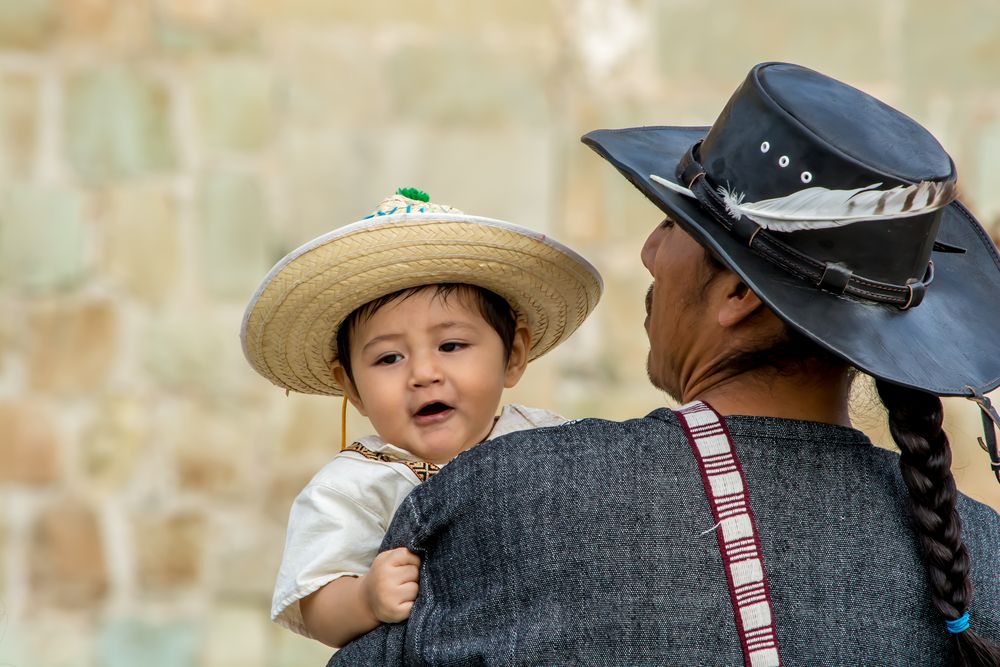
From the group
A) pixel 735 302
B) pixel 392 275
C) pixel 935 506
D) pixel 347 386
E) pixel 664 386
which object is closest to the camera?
pixel 935 506

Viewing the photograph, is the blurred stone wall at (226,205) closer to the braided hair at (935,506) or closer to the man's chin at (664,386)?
the man's chin at (664,386)

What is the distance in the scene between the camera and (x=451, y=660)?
79.4 inches

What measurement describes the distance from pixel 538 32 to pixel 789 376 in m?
3.58

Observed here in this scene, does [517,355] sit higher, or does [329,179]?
[329,179]

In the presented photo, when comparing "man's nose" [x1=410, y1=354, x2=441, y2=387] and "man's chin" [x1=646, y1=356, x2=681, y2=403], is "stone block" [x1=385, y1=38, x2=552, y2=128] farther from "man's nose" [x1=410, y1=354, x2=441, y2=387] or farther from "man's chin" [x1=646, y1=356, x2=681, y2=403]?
"man's chin" [x1=646, y1=356, x2=681, y2=403]

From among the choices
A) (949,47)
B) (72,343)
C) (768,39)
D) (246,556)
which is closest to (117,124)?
(72,343)

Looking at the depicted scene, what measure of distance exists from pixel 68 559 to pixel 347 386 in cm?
322

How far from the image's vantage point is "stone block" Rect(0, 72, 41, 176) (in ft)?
18.8

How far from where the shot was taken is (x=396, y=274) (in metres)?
2.66

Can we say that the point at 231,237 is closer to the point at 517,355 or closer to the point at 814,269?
the point at 517,355

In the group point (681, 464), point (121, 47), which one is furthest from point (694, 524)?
point (121, 47)

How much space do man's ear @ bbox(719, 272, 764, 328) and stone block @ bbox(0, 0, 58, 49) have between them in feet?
14.2

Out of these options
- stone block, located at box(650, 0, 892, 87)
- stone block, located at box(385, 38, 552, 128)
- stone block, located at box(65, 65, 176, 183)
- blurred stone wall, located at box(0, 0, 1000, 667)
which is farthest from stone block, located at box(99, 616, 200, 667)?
stone block, located at box(650, 0, 892, 87)

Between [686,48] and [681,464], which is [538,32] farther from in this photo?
[681,464]
